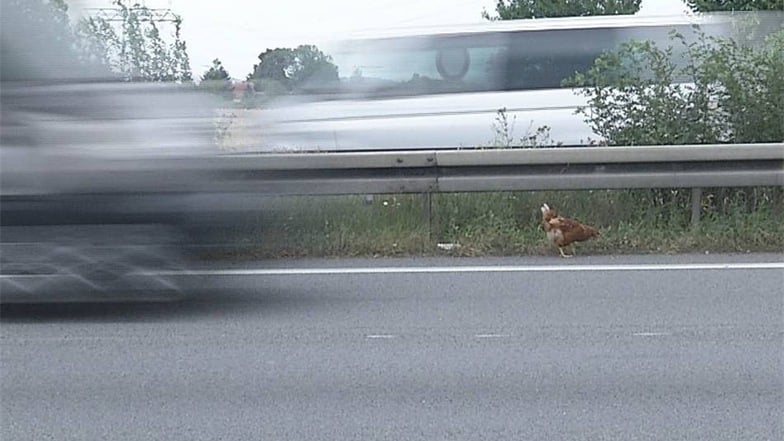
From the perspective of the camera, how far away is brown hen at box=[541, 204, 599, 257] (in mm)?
8820

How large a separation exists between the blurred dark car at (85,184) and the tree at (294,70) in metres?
5.70

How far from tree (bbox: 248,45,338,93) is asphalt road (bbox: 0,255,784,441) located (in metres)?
4.68

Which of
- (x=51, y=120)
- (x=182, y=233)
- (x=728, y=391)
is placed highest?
(x=51, y=120)

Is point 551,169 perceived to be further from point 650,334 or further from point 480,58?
point 480,58

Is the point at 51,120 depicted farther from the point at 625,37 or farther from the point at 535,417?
the point at 625,37

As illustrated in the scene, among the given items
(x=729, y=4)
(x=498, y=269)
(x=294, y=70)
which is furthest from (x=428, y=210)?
(x=729, y=4)

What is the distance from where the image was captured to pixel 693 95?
10.4 meters

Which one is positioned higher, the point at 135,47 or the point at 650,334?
the point at 135,47

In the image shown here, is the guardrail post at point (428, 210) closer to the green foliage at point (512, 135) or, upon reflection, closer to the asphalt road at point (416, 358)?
the asphalt road at point (416, 358)

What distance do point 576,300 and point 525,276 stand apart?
0.77 m

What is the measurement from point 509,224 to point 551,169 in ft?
1.79

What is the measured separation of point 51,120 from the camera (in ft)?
22.3

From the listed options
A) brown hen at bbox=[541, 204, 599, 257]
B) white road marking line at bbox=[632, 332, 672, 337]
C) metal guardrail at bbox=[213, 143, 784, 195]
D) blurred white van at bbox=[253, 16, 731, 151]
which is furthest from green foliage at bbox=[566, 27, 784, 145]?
white road marking line at bbox=[632, 332, 672, 337]

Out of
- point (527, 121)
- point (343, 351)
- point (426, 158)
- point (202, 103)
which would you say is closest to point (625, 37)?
point (527, 121)
